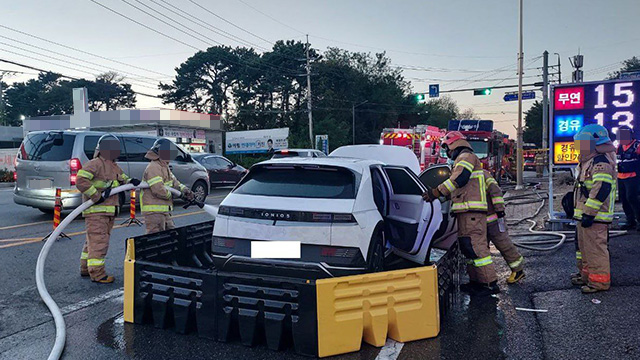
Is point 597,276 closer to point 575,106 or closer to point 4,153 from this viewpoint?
point 575,106

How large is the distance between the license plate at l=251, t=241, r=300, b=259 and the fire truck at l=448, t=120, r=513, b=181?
15.7m

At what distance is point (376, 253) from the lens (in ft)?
14.3

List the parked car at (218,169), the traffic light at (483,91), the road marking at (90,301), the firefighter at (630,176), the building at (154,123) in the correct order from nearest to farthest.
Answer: the road marking at (90,301) → the firefighter at (630,176) → the parked car at (218,169) → the traffic light at (483,91) → the building at (154,123)

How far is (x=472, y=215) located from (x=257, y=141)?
3547 cm

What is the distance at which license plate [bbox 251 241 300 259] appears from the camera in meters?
3.92

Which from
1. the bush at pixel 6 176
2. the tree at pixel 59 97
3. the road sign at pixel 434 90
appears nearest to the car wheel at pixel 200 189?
the bush at pixel 6 176

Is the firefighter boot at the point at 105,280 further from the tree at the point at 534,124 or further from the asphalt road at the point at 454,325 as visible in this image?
the tree at the point at 534,124

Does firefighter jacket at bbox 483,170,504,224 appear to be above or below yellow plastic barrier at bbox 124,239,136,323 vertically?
above

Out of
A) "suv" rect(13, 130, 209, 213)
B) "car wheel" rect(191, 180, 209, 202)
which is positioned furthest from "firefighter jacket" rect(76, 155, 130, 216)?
"car wheel" rect(191, 180, 209, 202)

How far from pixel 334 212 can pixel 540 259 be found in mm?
4068

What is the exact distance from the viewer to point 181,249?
535cm

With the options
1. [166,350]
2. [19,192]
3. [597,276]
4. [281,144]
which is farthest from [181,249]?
[281,144]

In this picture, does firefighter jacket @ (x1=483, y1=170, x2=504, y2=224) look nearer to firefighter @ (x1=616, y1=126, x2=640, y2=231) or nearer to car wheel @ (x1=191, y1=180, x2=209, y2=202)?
firefighter @ (x1=616, y1=126, x2=640, y2=231)

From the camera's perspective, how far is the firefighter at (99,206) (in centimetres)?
537
